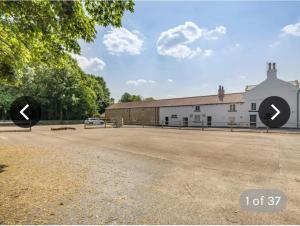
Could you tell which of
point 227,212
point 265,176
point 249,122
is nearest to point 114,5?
point 227,212

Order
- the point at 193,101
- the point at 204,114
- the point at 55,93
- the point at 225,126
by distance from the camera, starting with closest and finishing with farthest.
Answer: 1. the point at 225,126
2. the point at 204,114
3. the point at 193,101
4. the point at 55,93

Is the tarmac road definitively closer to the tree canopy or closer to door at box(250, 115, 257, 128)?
the tree canopy

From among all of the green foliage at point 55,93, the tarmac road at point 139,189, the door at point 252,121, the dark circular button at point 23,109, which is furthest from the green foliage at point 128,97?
the tarmac road at point 139,189

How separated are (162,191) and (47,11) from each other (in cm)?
548

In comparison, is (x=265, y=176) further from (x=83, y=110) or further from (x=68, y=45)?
(x=83, y=110)

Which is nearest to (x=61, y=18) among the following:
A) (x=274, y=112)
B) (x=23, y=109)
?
(x=274, y=112)

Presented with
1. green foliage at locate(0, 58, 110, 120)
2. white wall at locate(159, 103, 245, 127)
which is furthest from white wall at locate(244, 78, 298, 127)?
green foliage at locate(0, 58, 110, 120)

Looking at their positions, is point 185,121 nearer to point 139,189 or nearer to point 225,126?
point 225,126

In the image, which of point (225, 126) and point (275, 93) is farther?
point (225, 126)

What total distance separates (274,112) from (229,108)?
320 inches

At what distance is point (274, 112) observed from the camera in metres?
38.8

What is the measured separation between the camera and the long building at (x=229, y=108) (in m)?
35.3

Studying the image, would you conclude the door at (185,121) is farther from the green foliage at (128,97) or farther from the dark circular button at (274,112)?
the green foliage at (128,97)

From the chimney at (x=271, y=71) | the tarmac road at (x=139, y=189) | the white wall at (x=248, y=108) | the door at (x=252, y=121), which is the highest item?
the chimney at (x=271, y=71)
